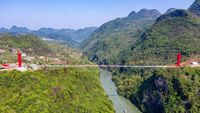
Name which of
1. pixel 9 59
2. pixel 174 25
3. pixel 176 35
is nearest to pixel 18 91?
pixel 9 59

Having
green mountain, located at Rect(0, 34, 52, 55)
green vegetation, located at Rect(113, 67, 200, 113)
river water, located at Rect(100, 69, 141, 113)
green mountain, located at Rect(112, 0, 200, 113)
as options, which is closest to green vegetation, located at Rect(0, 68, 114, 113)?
river water, located at Rect(100, 69, 141, 113)

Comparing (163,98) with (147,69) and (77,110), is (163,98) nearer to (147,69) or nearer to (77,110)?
(77,110)

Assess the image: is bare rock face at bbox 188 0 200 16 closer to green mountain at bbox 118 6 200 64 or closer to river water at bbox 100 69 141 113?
green mountain at bbox 118 6 200 64

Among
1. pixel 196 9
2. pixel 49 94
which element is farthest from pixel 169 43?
pixel 196 9

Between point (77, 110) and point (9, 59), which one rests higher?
point (9, 59)

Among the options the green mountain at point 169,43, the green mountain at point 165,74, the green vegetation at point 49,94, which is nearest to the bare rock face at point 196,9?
the green mountain at point 165,74
